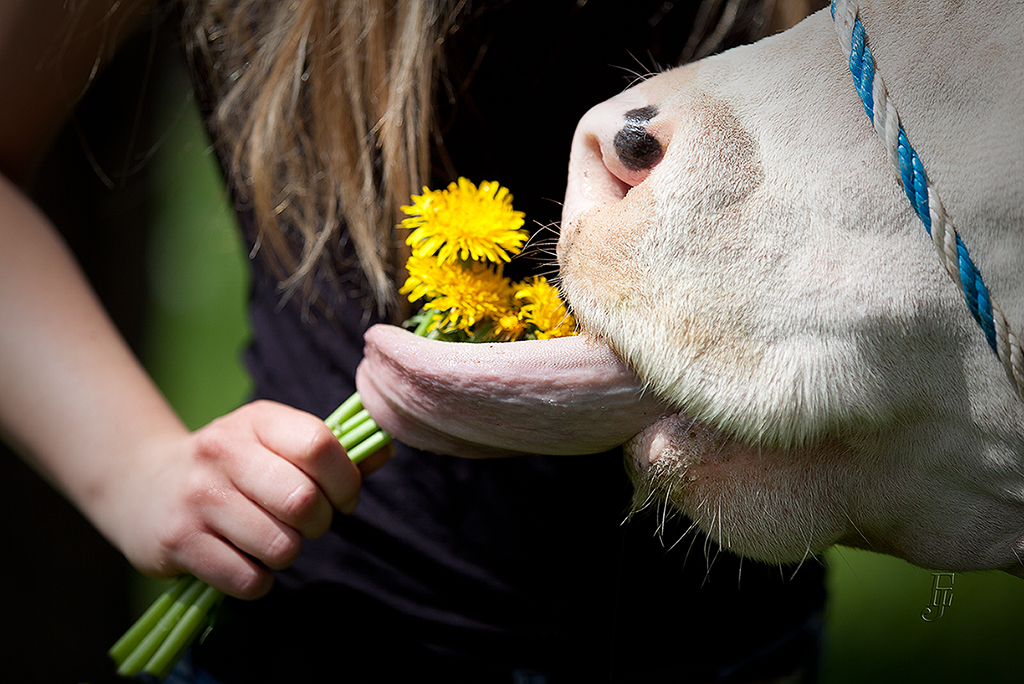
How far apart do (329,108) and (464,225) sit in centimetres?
37

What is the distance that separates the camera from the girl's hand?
677mm

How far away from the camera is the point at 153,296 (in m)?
2.46

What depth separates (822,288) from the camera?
47 cm

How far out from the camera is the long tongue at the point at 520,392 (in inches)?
20.8

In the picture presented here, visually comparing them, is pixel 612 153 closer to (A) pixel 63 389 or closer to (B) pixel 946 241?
(B) pixel 946 241

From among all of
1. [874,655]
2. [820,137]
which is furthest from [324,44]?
[874,655]

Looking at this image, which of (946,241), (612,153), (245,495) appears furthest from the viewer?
(245,495)

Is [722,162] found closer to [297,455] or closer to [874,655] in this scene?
[297,455]

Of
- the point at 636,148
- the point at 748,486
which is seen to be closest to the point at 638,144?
the point at 636,148

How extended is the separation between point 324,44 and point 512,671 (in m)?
0.80

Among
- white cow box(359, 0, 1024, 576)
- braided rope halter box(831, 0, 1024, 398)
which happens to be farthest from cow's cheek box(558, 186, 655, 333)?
braided rope halter box(831, 0, 1024, 398)

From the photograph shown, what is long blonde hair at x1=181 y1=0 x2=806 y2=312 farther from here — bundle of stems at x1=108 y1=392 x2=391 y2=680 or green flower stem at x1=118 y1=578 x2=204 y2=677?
green flower stem at x1=118 y1=578 x2=204 y2=677

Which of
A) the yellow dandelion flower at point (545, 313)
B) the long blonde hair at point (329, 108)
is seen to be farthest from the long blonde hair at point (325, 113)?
the yellow dandelion flower at point (545, 313)

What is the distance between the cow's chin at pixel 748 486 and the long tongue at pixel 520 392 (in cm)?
3
